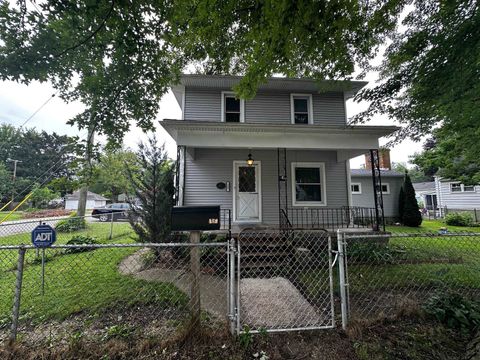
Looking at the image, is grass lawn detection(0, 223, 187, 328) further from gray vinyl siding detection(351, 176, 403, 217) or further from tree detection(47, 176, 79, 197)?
gray vinyl siding detection(351, 176, 403, 217)

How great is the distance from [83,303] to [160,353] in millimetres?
2132

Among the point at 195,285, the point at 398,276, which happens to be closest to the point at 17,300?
the point at 195,285

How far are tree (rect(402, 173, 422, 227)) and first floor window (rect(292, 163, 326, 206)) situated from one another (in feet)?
28.2

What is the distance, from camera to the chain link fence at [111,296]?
2.60 metres

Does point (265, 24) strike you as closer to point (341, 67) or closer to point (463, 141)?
point (341, 67)

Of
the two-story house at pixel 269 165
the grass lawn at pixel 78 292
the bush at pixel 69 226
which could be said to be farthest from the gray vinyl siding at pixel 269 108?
the bush at pixel 69 226

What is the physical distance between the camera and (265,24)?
3.64m

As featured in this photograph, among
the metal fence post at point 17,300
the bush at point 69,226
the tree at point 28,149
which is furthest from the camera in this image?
the tree at point 28,149

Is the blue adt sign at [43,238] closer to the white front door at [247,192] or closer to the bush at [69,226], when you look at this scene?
the white front door at [247,192]

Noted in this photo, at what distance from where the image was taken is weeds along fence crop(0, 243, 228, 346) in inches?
103

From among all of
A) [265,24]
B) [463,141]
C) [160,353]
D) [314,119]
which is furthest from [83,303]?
[314,119]

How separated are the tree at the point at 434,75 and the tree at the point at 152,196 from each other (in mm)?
5501

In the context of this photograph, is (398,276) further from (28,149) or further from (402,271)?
(28,149)

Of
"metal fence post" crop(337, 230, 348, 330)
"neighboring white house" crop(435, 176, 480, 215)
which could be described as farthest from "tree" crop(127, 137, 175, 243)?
"neighboring white house" crop(435, 176, 480, 215)
